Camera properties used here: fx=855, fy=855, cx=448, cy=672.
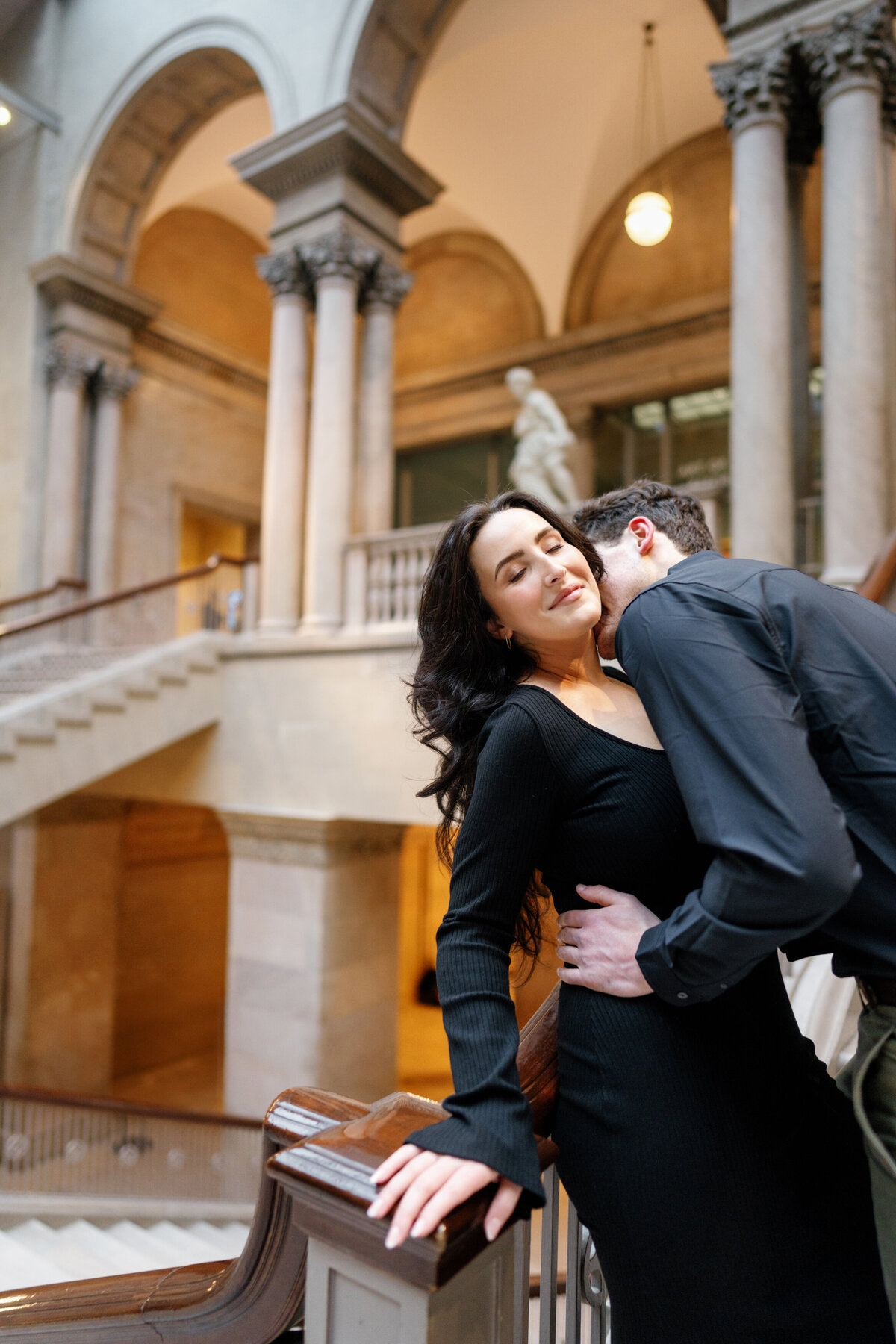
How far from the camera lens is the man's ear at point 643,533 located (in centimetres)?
146

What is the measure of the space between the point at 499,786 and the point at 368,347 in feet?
28.4

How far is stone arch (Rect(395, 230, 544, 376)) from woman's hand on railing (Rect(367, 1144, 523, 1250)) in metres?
13.6

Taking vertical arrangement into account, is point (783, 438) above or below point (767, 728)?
above

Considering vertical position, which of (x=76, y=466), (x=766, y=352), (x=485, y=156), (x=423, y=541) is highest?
(x=485, y=156)

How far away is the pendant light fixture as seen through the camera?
770 cm

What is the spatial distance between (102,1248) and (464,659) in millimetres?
4739

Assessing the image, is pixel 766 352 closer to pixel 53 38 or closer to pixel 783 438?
pixel 783 438

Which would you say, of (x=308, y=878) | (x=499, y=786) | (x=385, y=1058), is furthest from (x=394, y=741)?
(x=499, y=786)

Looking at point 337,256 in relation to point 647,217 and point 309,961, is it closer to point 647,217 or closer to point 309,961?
point 647,217

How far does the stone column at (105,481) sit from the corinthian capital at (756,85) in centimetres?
882

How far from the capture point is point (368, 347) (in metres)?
8.99

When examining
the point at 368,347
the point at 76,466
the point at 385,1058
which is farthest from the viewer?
the point at 76,466

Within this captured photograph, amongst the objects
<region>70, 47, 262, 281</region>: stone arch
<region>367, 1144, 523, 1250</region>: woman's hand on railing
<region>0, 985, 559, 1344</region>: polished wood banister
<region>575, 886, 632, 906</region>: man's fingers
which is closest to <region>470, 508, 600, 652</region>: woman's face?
<region>575, 886, 632, 906</region>: man's fingers

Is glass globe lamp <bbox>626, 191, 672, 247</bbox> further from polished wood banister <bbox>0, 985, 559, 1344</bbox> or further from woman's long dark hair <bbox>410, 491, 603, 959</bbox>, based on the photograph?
polished wood banister <bbox>0, 985, 559, 1344</bbox>
